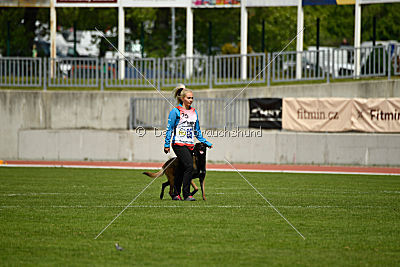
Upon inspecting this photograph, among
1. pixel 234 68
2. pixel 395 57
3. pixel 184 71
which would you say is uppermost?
pixel 395 57

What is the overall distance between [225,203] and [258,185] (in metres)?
3.69

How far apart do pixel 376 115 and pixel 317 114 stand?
1728 millimetres

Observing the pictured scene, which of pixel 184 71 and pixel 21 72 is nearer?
pixel 21 72

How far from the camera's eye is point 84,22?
40375 millimetres

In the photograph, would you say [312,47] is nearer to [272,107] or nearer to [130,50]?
[130,50]

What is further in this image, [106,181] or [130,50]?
[130,50]

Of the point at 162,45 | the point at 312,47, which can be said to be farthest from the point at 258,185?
the point at 312,47

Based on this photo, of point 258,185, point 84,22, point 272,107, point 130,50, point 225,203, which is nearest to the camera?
point 225,203

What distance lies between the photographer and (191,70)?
85.9 feet

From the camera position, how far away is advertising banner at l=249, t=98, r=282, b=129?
23.2 metres

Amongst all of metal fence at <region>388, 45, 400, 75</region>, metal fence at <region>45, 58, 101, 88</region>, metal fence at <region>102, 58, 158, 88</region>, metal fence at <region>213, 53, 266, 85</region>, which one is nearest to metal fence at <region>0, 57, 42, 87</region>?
metal fence at <region>45, 58, 101, 88</region>

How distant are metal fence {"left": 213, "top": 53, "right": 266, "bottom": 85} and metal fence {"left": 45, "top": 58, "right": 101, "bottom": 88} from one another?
405 centimetres

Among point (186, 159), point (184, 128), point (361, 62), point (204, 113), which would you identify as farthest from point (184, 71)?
point (186, 159)

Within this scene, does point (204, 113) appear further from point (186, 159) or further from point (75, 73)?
point (186, 159)
